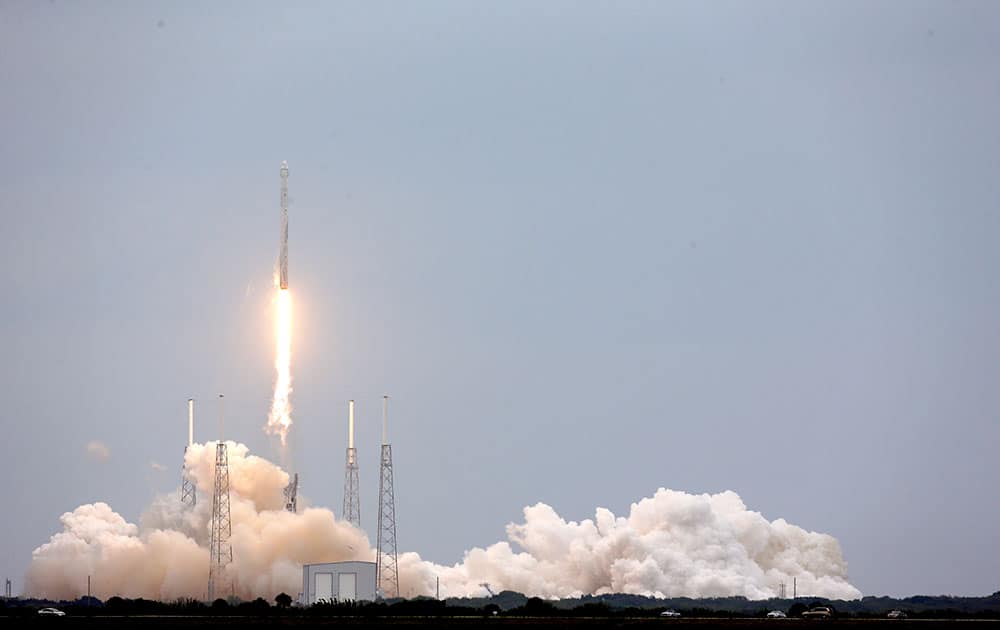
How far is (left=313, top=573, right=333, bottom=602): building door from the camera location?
164m

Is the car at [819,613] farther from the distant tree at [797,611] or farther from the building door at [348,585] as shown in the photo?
the building door at [348,585]

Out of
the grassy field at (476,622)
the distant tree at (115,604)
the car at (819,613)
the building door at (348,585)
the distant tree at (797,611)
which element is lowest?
the grassy field at (476,622)

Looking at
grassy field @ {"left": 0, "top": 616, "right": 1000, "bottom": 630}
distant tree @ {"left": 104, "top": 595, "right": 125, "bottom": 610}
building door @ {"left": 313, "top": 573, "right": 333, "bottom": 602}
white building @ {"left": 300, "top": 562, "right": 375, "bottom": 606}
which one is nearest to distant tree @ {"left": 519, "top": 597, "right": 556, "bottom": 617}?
grassy field @ {"left": 0, "top": 616, "right": 1000, "bottom": 630}

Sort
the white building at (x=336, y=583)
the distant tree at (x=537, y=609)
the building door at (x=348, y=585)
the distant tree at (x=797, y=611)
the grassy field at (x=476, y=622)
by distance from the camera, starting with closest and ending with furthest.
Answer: the grassy field at (x=476, y=622)
the distant tree at (x=797, y=611)
the distant tree at (x=537, y=609)
the white building at (x=336, y=583)
the building door at (x=348, y=585)

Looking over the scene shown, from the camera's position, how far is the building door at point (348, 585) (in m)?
164

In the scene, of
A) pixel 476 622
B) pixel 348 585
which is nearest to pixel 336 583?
pixel 348 585

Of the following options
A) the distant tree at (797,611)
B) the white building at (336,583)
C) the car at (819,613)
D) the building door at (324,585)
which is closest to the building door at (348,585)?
the white building at (336,583)

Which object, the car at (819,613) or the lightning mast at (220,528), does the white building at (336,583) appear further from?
the car at (819,613)

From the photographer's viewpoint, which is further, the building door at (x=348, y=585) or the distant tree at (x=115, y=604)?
the building door at (x=348, y=585)

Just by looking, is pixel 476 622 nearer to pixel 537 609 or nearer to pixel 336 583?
pixel 537 609

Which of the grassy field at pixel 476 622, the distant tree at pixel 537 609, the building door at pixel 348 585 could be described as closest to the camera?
the grassy field at pixel 476 622

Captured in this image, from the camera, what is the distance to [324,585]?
164250mm

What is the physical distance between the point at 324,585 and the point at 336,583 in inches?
34.8

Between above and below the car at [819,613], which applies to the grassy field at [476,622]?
below
